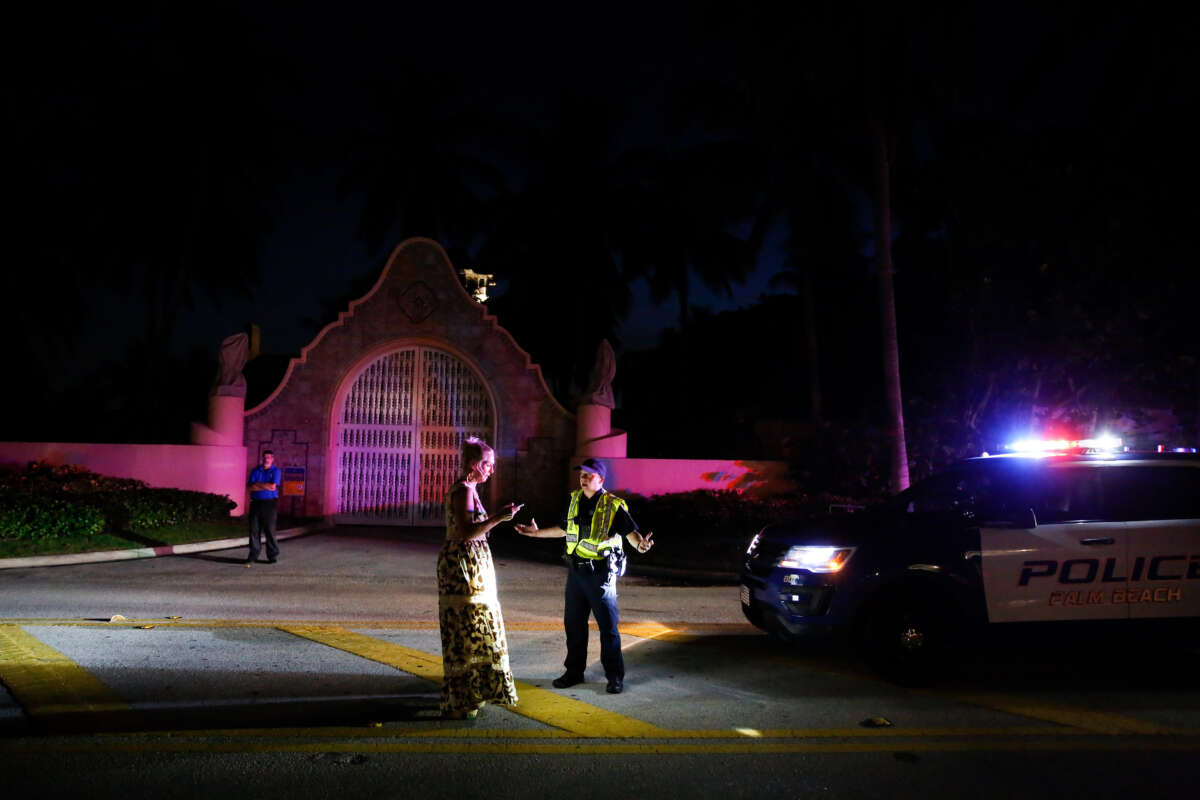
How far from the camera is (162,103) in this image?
25875 millimetres

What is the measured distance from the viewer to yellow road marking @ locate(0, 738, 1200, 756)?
4.66 metres

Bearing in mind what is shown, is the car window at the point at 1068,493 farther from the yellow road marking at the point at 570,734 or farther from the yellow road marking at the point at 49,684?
the yellow road marking at the point at 49,684

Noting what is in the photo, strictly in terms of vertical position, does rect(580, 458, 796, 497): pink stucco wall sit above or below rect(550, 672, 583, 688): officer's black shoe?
above

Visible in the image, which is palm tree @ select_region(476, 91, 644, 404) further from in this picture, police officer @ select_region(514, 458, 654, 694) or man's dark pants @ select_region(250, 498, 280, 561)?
police officer @ select_region(514, 458, 654, 694)

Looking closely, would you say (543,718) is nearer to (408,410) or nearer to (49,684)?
(49,684)

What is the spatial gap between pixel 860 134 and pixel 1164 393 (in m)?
9.06

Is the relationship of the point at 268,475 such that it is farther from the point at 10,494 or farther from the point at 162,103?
the point at 162,103

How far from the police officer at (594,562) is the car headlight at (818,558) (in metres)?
1.29

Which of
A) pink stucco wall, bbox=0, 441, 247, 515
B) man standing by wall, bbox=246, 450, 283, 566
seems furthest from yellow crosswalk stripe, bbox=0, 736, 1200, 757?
pink stucco wall, bbox=0, 441, 247, 515

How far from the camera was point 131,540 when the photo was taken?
14.2 metres

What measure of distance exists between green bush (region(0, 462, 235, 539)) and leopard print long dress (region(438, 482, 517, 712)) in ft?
36.6

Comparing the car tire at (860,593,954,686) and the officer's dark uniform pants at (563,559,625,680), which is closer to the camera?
the officer's dark uniform pants at (563,559,625,680)

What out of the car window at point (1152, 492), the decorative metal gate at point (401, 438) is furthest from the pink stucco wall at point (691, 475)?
the car window at point (1152, 492)

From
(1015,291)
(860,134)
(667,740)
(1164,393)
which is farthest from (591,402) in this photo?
(667,740)
